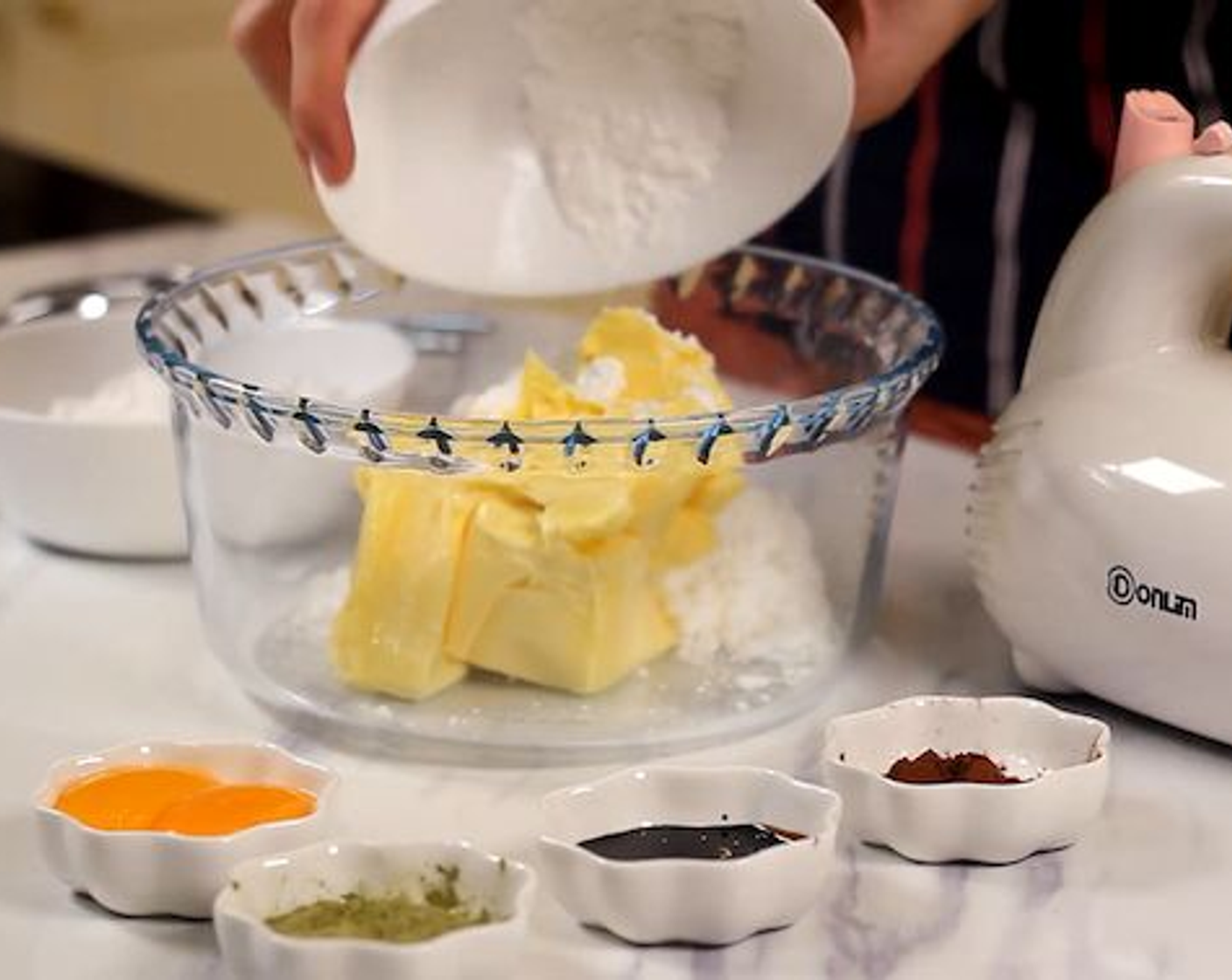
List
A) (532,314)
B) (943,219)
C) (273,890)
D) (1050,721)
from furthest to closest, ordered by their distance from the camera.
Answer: (943,219) < (532,314) < (1050,721) < (273,890)

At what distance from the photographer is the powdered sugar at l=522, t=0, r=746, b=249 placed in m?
0.94

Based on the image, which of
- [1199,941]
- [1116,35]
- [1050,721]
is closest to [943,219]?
[1116,35]

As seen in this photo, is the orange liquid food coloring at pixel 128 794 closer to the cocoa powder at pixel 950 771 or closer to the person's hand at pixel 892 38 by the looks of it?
the cocoa powder at pixel 950 771

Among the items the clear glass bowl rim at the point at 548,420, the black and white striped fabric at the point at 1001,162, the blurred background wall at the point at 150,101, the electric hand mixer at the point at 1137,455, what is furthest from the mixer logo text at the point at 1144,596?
the blurred background wall at the point at 150,101

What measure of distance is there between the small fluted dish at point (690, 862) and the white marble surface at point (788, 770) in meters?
0.01

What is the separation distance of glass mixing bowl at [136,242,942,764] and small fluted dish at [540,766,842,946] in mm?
105

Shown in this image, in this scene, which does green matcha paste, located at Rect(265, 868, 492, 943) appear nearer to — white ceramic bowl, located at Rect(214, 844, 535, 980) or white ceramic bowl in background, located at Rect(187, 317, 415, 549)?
white ceramic bowl, located at Rect(214, 844, 535, 980)

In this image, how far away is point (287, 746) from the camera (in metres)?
0.86

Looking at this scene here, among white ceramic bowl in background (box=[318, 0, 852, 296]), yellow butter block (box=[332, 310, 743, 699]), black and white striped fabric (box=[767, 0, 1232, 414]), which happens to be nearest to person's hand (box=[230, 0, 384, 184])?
white ceramic bowl in background (box=[318, 0, 852, 296])

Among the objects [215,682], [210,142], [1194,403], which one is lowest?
[210,142]

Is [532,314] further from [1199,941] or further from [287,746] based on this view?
[1199,941]

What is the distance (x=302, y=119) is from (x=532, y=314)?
261 mm

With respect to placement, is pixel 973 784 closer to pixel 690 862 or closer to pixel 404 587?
pixel 690 862

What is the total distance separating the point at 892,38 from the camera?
3.25 ft
